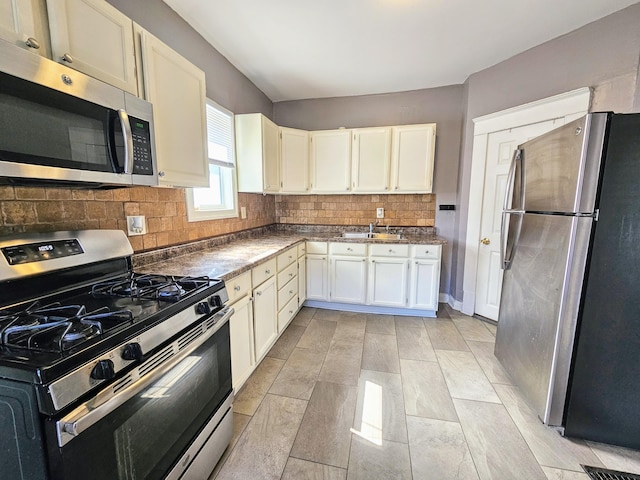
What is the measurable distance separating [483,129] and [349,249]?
1888mm

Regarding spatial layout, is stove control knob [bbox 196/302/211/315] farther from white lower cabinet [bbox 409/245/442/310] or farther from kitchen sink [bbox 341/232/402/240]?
kitchen sink [bbox 341/232/402/240]

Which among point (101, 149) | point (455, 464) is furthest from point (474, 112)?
point (101, 149)

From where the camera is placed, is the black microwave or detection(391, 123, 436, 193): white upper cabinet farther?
detection(391, 123, 436, 193): white upper cabinet

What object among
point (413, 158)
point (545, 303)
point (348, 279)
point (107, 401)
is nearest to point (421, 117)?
point (413, 158)

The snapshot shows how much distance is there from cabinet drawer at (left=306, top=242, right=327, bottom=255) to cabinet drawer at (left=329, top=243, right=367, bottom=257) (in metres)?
0.08

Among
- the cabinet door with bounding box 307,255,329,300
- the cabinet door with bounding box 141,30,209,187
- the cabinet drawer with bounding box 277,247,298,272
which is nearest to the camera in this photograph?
the cabinet door with bounding box 141,30,209,187

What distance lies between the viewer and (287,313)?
2.73 meters

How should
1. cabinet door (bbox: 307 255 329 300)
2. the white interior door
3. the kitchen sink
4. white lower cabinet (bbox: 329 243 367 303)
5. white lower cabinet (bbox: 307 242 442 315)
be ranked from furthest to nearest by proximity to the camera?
1. the kitchen sink
2. cabinet door (bbox: 307 255 329 300)
3. white lower cabinet (bbox: 329 243 367 303)
4. white lower cabinet (bbox: 307 242 442 315)
5. the white interior door

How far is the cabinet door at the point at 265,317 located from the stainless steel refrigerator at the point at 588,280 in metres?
1.82

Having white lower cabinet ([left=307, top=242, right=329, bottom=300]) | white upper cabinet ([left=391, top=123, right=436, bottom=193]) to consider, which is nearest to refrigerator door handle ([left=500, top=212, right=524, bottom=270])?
white upper cabinet ([left=391, top=123, right=436, bottom=193])

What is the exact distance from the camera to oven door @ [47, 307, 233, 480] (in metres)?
0.72

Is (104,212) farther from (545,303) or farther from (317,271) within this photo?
(545,303)

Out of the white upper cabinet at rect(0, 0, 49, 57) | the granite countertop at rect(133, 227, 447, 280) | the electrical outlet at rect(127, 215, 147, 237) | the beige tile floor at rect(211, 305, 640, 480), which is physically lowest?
the beige tile floor at rect(211, 305, 640, 480)

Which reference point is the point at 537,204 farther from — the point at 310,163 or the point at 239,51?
the point at 239,51
